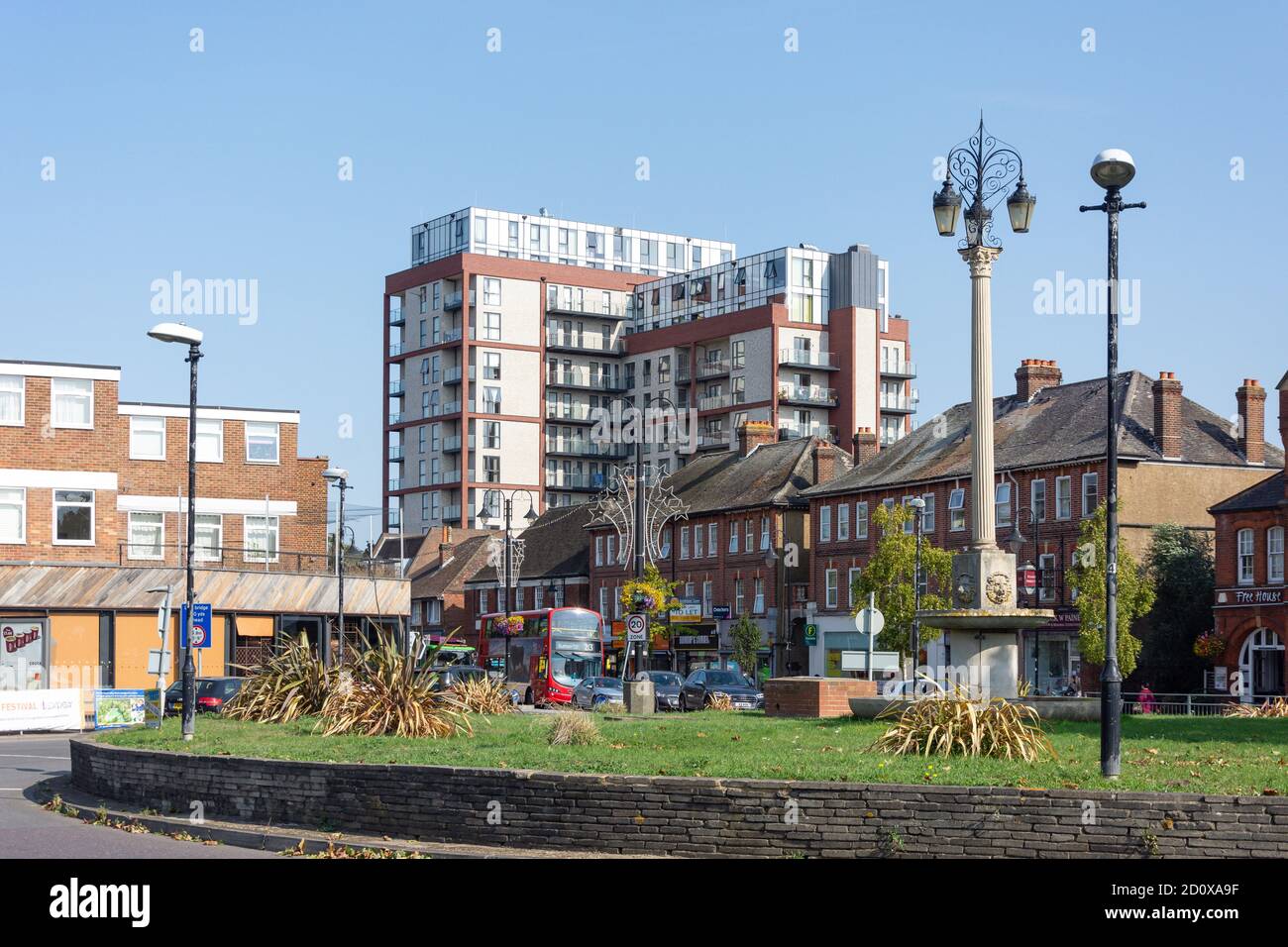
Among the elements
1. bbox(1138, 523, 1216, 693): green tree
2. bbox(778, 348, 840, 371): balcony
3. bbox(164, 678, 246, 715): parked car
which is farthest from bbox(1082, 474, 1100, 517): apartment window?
bbox(778, 348, 840, 371): balcony

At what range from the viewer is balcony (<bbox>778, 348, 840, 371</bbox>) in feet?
342

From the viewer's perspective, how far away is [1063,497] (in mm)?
61344

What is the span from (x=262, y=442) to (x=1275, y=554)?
1363 inches

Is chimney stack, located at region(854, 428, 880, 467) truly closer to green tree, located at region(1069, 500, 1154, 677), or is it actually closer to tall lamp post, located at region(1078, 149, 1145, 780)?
green tree, located at region(1069, 500, 1154, 677)

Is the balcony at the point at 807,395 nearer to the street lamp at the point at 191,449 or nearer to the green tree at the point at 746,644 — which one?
the green tree at the point at 746,644

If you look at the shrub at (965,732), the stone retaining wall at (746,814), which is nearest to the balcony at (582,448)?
the stone retaining wall at (746,814)

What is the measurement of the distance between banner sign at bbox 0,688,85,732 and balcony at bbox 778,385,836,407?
66112 mm

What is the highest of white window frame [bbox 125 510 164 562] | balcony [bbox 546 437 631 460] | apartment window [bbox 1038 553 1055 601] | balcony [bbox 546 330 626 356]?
balcony [bbox 546 330 626 356]

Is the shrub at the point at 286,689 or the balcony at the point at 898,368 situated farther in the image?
the balcony at the point at 898,368

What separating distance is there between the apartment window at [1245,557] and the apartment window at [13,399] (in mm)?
40443

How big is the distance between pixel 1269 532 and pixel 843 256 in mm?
55871

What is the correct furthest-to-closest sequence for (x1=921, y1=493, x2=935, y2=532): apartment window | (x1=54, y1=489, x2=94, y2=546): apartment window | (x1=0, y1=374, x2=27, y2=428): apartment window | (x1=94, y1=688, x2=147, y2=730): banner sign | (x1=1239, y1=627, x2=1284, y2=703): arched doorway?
(x1=921, y1=493, x2=935, y2=532): apartment window, (x1=1239, y1=627, x2=1284, y2=703): arched doorway, (x1=54, y1=489, x2=94, y2=546): apartment window, (x1=0, y1=374, x2=27, y2=428): apartment window, (x1=94, y1=688, x2=147, y2=730): banner sign

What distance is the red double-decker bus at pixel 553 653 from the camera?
52.9 metres
